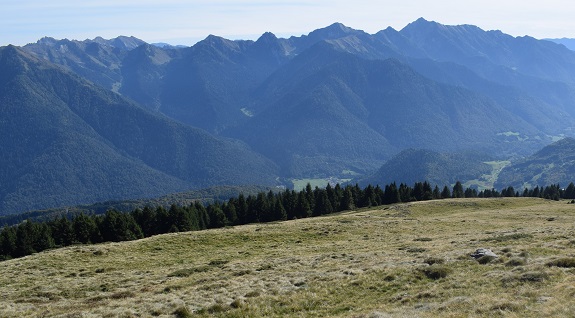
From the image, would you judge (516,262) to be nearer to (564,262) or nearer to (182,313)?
(564,262)

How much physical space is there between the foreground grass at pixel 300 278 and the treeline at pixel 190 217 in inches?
942

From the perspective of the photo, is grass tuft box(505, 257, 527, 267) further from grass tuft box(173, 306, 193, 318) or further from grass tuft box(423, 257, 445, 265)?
grass tuft box(173, 306, 193, 318)

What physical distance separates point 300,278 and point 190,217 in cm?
7061

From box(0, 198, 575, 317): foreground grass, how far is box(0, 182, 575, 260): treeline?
942 inches

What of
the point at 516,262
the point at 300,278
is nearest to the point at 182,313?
the point at 300,278

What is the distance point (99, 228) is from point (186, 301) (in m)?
59.3

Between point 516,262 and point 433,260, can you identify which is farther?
point 433,260

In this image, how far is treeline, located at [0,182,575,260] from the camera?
78188 mm

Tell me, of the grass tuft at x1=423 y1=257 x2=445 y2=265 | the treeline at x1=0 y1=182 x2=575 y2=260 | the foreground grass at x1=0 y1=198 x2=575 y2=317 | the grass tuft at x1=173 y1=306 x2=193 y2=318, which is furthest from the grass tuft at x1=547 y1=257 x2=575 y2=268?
the treeline at x1=0 y1=182 x2=575 y2=260

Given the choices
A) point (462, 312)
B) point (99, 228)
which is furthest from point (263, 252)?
point (99, 228)

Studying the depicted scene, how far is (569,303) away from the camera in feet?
70.3

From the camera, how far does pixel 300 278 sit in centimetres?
3484

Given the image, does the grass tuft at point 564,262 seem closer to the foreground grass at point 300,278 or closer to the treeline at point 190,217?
the foreground grass at point 300,278

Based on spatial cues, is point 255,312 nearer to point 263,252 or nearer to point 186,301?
point 186,301
